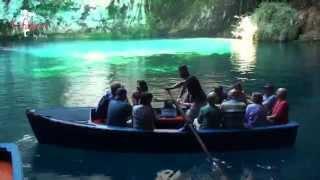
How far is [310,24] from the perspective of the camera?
30922mm

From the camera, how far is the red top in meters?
8.93

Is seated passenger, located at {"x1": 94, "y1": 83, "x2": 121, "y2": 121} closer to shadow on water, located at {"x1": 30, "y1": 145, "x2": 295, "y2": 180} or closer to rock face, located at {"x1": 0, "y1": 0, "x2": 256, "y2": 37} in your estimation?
shadow on water, located at {"x1": 30, "y1": 145, "x2": 295, "y2": 180}

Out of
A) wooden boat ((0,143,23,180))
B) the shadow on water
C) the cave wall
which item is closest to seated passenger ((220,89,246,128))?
the shadow on water

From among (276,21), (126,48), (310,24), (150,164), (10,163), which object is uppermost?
(276,21)

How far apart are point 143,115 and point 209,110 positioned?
3.03 ft

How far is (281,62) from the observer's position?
21547 mm

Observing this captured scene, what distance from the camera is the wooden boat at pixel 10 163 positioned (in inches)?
201

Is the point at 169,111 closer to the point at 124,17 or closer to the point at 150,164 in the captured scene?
the point at 150,164

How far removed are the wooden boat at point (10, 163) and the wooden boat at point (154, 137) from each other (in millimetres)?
3089

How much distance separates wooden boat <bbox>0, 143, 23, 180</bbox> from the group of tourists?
3.11 meters

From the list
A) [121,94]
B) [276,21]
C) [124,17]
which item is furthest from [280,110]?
[124,17]

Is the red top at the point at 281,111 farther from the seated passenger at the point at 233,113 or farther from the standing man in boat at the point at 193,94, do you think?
the standing man in boat at the point at 193,94

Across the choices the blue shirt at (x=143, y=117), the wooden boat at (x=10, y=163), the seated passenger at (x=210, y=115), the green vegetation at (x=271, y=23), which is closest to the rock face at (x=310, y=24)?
the green vegetation at (x=271, y=23)

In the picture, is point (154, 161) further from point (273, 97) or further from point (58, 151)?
point (273, 97)
